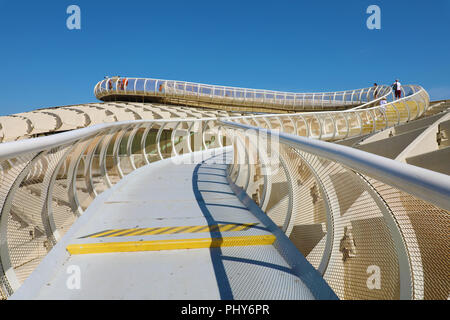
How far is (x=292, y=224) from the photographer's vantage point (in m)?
2.41

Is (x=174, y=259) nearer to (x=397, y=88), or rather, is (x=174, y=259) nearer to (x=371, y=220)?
(x=371, y=220)

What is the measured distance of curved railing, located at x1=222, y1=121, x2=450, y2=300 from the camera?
981mm

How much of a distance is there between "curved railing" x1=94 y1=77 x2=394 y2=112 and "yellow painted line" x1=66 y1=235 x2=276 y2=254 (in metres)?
30.1

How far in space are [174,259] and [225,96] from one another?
30.9 m

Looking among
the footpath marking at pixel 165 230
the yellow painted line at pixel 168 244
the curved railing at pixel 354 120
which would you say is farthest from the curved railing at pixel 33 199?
the curved railing at pixel 354 120

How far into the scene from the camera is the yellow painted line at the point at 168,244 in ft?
6.77

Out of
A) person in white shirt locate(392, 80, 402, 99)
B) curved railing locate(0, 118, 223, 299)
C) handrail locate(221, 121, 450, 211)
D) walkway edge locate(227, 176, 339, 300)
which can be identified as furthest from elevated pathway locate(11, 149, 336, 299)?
person in white shirt locate(392, 80, 402, 99)

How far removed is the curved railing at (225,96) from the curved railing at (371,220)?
2981 centimetres

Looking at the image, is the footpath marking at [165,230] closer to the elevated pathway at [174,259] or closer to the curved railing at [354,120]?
the elevated pathway at [174,259]

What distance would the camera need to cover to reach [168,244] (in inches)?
84.1

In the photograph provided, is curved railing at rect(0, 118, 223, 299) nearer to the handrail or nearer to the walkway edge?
the handrail

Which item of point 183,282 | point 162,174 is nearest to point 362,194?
point 183,282

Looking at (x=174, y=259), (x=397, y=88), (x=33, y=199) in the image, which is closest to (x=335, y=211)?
(x=174, y=259)
